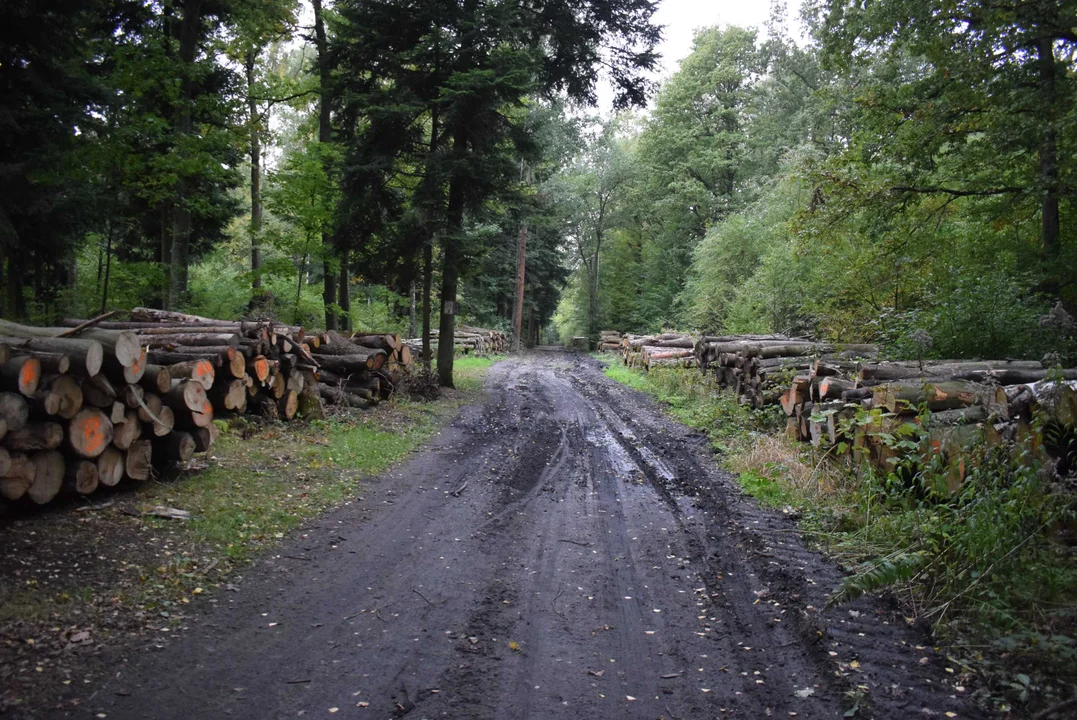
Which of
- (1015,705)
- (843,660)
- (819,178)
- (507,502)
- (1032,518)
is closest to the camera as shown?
(1015,705)

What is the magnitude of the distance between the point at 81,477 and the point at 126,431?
2.09 feet

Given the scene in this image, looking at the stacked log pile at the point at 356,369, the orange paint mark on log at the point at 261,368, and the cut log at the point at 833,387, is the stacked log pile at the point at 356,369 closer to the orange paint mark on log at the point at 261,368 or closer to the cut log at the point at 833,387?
the orange paint mark on log at the point at 261,368

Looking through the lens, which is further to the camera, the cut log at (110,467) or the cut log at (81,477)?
the cut log at (110,467)

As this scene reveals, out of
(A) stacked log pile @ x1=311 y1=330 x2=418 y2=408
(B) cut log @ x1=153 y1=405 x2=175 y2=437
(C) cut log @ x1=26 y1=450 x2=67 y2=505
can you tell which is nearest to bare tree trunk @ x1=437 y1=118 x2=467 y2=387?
(A) stacked log pile @ x1=311 y1=330 x2=418 y2=408

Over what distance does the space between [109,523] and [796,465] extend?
7.17 meters

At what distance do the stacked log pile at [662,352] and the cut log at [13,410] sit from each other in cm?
1490

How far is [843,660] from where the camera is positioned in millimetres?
3836

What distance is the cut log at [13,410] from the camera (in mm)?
4945

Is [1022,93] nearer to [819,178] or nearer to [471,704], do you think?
[819,178]

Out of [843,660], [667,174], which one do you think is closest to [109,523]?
[843,660]

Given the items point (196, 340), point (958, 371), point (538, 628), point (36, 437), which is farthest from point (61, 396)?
point (958, 371)

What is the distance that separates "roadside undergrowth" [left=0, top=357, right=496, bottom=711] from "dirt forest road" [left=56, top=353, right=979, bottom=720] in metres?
0.27

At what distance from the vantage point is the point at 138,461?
625cm

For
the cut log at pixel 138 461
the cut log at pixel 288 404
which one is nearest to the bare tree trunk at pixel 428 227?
the cut log at pixel 288 404
